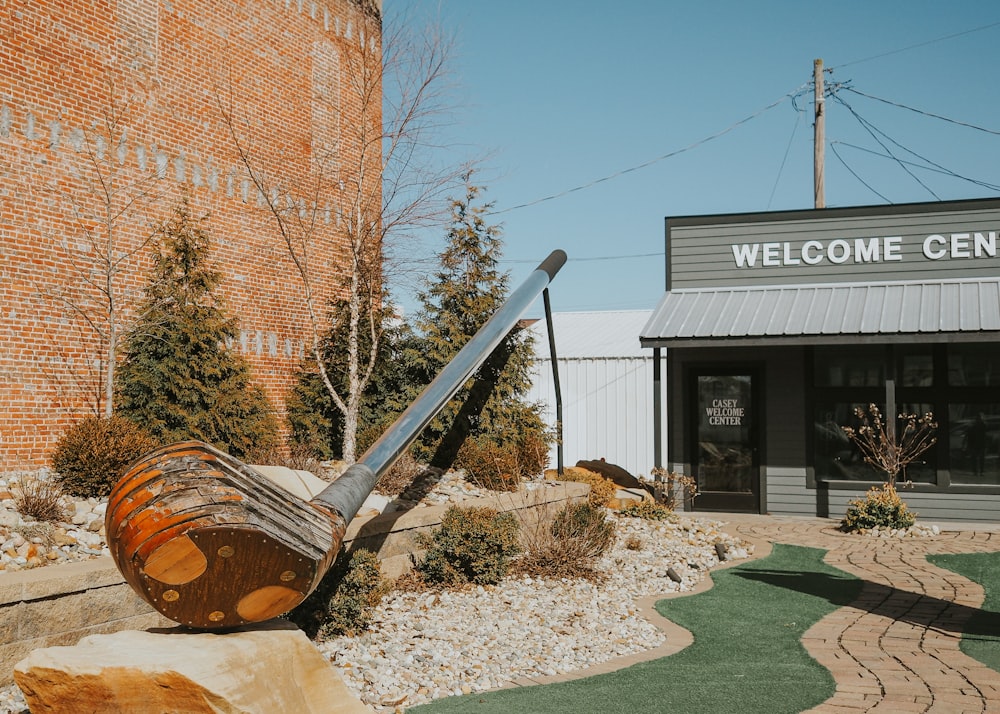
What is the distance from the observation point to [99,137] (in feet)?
34.1

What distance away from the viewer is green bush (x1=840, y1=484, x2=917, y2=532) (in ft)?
36.4

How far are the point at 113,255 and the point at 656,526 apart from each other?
7395 mm

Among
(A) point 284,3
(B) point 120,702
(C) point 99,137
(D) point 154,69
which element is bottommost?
(B) point 120,702

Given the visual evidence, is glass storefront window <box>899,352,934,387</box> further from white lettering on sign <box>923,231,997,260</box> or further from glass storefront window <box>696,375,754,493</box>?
glass storefront window <box>696,375,754,493</box>

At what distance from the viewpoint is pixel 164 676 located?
3.44 meters

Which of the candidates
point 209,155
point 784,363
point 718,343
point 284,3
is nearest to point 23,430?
point 209,155

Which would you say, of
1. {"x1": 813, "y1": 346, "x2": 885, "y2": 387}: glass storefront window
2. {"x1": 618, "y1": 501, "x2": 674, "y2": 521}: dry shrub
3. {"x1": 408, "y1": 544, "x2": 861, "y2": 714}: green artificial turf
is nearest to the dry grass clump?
{"x1": 618, "y1": 501, "x2": 674, "y2": 521}: dry shrub

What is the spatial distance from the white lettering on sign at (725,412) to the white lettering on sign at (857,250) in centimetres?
219

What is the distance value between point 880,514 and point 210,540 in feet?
32.1

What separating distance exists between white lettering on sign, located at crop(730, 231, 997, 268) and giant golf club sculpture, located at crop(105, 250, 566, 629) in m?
10.9

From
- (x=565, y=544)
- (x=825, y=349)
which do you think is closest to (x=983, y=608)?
(x=565, y=544)

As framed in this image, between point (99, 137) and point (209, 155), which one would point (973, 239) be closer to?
point (209, 155)

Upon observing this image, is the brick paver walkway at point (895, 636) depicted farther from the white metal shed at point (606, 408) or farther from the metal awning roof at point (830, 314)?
the white metal shed at point (606, 408)

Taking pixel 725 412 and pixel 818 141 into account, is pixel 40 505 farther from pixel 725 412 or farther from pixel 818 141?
pixel 818 141
